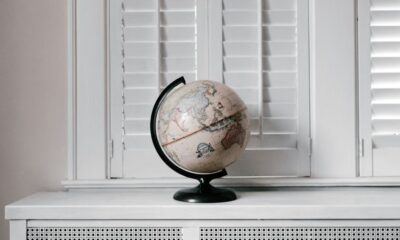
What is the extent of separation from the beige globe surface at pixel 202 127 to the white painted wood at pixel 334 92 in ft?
1.50

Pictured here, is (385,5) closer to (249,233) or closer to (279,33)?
(279,33)

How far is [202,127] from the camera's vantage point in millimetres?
1590

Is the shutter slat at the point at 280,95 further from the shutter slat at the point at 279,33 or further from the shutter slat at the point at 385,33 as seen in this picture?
the shutter slat at the point at 385,33

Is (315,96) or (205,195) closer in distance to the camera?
(205,195)

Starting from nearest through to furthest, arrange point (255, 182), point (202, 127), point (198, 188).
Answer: point (202, 127) < point (198, 188) < point (255, 182)

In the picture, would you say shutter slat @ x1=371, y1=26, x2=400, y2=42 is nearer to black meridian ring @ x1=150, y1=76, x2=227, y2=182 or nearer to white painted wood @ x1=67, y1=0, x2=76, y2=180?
black meridian ring @ x1=150, y1=76, x2=227, y2=182

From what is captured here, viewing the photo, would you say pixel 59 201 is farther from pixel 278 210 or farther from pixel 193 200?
pixel 278 210

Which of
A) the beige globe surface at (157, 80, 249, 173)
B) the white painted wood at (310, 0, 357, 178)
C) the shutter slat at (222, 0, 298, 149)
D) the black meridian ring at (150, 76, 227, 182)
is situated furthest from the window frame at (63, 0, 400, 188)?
the beige globe surface at (157, 80, 249, 173)

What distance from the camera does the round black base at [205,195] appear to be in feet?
5.50

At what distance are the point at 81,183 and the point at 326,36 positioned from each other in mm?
1178

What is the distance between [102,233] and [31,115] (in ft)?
2.14

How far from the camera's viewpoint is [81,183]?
1.94 m

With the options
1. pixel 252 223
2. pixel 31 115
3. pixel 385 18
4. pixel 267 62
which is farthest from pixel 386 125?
pixel 31 115

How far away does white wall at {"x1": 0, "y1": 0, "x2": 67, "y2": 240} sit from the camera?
1989 millimetres
